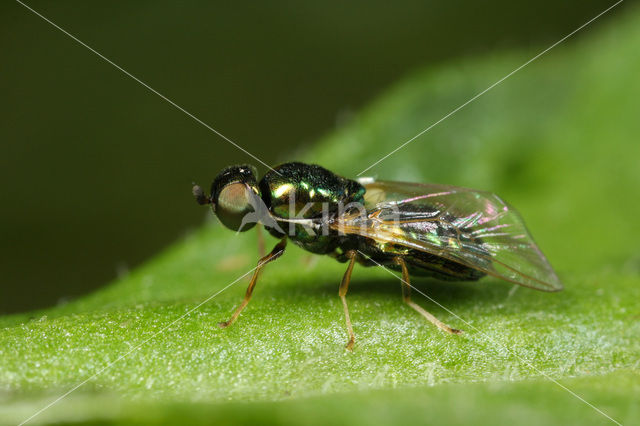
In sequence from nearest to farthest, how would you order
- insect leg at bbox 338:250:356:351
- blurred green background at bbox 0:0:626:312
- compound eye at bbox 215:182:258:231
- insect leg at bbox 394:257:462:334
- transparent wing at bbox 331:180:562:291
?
insect leg at bbox 338:250:356:351 → insect leg at bbox 394:257:462:334 → transparent wing at bbox 331:180:562:291 → compound eye at bbox 215:182:258:231 → blurred green background at bbox 0:0:626:312

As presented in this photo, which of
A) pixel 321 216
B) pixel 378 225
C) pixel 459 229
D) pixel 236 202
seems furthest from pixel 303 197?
pixel 459 229

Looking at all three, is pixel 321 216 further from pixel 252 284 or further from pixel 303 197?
pixel 252 284

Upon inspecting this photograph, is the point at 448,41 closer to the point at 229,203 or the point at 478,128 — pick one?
the point at 478,128

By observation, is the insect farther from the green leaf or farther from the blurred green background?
the blurred green background

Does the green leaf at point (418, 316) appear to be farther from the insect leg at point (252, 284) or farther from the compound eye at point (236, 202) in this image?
the compound eye at point (236, 202)

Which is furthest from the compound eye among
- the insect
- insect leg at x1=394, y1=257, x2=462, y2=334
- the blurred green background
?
the blurred green background

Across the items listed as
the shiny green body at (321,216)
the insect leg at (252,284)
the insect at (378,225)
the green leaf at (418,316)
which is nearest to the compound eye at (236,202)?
the insect at (378,225)
